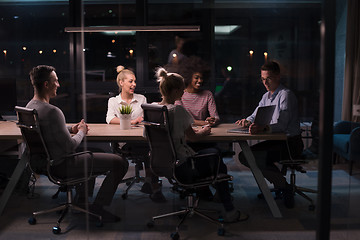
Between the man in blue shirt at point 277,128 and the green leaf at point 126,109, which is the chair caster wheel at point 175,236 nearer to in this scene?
the man in blue shirt at point 277,128

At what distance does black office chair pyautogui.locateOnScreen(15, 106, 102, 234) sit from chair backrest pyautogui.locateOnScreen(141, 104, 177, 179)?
1.75ft

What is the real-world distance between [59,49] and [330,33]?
2.02 metres

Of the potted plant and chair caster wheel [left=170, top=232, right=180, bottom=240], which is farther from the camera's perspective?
the potted plant

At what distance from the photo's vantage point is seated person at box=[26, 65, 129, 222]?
3186mm

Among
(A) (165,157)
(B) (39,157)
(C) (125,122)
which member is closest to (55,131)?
(B) (39,157)

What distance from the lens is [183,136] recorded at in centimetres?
323

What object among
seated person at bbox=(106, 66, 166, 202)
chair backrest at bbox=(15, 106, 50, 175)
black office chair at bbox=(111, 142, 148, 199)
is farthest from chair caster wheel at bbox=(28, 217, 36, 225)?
seated person at bbox=(106, 66, 166, 202)

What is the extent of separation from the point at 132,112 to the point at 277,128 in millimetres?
1344

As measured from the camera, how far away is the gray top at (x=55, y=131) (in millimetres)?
3191

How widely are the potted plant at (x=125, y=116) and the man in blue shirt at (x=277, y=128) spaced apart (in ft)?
3.34

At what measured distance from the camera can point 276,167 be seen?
345 centimetres

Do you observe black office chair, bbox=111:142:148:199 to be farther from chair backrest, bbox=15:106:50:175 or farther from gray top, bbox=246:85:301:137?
gray top, bbox=246:85:301:137

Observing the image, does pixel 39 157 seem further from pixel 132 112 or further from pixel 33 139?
pixel 132 112

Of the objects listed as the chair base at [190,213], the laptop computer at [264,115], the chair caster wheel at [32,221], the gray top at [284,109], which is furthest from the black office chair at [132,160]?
the gray top at [284,109]
